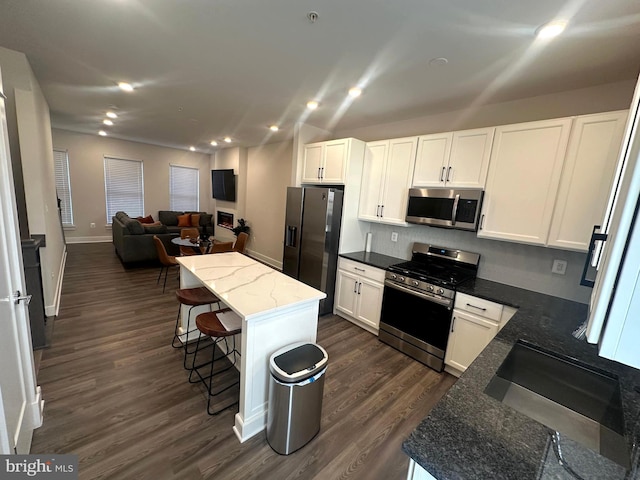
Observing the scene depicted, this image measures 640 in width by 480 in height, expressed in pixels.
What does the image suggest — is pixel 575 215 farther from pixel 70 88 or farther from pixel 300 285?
pixel 70 88

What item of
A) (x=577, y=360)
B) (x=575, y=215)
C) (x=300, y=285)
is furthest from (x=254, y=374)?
(x=575, y=215)

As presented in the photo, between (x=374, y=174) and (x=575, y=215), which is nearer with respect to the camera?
(x=575, y=215)

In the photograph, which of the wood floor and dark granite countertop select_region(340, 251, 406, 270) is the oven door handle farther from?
the wood floor

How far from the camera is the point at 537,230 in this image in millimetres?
2244

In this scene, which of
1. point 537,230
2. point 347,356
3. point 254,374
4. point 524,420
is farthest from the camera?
point 347,356

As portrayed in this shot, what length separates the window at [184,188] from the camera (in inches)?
306

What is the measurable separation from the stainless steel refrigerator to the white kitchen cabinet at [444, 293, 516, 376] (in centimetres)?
161

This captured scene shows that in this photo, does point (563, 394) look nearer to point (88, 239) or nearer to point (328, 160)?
point (328, 160)

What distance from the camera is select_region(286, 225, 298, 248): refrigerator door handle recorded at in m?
3.83

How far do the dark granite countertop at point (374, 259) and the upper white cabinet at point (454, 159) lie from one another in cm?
98

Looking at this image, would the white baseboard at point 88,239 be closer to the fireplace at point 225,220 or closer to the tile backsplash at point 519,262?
the fireplace at point 225,220

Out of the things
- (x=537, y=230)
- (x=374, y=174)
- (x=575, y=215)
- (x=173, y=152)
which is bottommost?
(x=537, y=230)

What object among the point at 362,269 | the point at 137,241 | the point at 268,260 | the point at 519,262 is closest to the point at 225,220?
A: the point at 268,260

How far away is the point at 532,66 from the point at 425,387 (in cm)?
277
